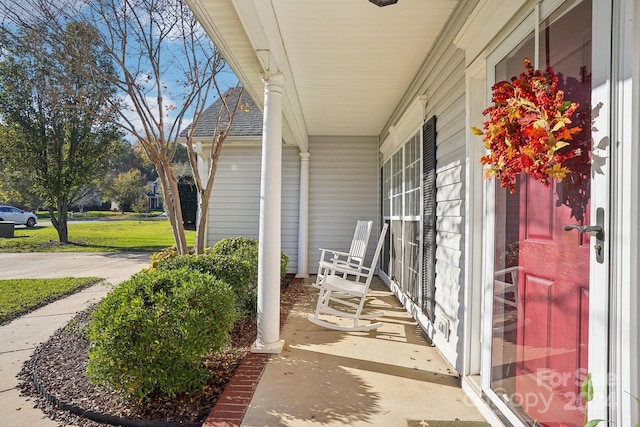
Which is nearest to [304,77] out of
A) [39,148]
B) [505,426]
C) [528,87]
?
[528,87]

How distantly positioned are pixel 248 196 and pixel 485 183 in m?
5.38

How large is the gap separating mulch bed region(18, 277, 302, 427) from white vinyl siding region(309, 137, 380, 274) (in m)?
3.42

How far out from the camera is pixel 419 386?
7.85 ft

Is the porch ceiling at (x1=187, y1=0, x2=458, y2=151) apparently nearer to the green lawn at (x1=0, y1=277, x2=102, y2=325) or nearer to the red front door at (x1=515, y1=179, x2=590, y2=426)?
the red front door at (x1=515, y1=179, x2=590, y2=426)

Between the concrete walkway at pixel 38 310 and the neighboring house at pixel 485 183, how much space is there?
153 cm

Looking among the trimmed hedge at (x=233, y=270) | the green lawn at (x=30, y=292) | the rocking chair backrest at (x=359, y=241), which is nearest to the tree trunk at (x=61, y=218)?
the green lawn at (x=30, y=292)

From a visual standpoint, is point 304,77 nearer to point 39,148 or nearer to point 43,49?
point 43,49

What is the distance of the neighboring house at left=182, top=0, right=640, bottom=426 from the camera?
44.6 inches

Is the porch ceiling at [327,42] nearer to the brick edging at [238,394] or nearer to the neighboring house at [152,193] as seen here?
the brick edging at [238,394]

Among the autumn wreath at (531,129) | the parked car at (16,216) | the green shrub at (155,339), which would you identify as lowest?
the green shrub at (155,339)

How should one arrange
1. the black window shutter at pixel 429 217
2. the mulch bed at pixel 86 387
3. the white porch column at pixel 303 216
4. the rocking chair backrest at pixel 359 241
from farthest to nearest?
the white porch column at pixel 303 216 → the rocking chair backrest at pixel 359 241 → the black window shutter at pixel 429 217 → the mulch bed at pixel 86 387

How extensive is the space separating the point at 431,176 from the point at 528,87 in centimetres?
179

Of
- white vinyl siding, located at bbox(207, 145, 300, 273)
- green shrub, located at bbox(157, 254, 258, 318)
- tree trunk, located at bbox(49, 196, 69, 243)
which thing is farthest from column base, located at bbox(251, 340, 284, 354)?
tree trunk, located at bbox(49, 196, 69, 243)

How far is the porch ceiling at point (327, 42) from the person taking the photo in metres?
2.53
